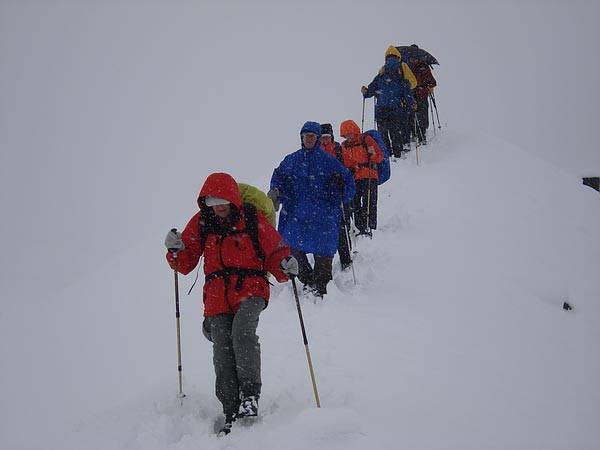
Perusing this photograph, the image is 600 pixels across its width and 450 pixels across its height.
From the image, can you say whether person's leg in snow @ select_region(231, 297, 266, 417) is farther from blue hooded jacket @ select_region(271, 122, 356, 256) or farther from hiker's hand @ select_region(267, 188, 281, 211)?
blue hooded jacket @ select_region(271, 122, 356, 256)

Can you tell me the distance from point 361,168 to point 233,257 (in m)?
5.90

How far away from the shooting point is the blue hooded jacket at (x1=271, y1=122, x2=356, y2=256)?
6465 mm

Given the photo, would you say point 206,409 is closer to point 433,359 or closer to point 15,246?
point 433,359

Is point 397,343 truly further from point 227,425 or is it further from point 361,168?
point 361,168

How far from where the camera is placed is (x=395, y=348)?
201 inches

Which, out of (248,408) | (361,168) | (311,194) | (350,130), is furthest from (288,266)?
(350,130)

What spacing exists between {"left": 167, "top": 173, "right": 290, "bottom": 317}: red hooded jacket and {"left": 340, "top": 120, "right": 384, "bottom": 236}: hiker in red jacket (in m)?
5.41

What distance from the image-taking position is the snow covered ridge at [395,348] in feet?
12.0

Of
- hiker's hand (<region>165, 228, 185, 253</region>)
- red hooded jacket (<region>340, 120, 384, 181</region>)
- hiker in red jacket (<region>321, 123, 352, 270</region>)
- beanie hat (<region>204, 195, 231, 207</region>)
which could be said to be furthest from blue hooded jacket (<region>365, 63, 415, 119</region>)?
hiker's hand (<region>165, 228, 185, 253</region>)

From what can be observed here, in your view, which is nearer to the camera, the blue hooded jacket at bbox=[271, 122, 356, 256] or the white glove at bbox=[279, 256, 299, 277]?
the white glove at bbox=[279, 256, 299, 277]

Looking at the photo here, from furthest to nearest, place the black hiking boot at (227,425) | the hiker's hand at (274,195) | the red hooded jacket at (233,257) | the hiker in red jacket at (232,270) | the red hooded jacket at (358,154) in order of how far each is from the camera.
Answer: the red hooded jacket at (358,154), the hiker's hand at (274,195), the red hooded jacket at (233,257), the hiker in red jacket at (232,270), the black hiking boot at (227,425)

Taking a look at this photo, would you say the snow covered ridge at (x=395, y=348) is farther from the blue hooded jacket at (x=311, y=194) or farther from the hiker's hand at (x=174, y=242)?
the hiker's hand at (x=174, y=242)

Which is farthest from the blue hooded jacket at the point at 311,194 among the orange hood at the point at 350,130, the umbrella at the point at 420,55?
the umbrella at the point at 420,55

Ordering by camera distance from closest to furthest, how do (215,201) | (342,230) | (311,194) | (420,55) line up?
(215,201) → (311,194) → (342,230) → (420,55)
